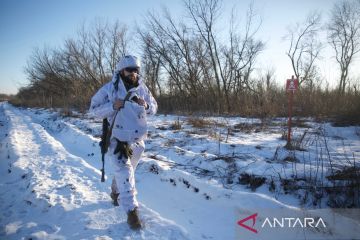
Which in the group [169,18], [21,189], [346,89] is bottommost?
[21,189]

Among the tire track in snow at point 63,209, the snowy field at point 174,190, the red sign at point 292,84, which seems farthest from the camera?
the red sign at point 292,84

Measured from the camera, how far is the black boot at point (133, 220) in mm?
2777

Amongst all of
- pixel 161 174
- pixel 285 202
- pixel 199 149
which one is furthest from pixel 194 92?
pixel 285 202

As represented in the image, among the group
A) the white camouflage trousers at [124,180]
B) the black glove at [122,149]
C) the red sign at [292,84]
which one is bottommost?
the white camouflage trousers at [124,180]

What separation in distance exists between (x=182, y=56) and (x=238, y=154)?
556 inches

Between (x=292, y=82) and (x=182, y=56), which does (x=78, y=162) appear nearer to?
(x=292, y=82)

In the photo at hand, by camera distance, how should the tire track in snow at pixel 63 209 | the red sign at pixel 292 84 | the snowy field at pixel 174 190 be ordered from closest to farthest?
the tire track in snow at pixel 63 209 → the snowy field at pixel 174 190 → the red sign at pixel 292 84

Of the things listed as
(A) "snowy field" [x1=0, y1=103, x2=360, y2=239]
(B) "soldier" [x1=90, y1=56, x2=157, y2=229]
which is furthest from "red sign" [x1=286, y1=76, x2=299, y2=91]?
(B) "soldier" [x1=90, y1=56, x2=157, y2=229]

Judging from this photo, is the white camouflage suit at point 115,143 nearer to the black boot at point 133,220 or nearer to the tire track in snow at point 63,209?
the black boot at point 133,220

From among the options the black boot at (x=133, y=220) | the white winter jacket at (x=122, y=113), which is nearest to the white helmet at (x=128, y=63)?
the white winter jacket at (x=122, y=113)

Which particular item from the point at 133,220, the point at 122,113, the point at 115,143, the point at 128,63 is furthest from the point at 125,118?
the point at 133,220

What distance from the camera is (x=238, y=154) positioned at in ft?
16.0

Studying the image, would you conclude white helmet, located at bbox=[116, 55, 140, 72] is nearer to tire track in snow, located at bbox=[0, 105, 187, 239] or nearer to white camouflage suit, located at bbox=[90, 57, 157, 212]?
white camouflage suit, located at bbox=[90, 57, 157, 212]

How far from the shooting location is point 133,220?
110 inches
